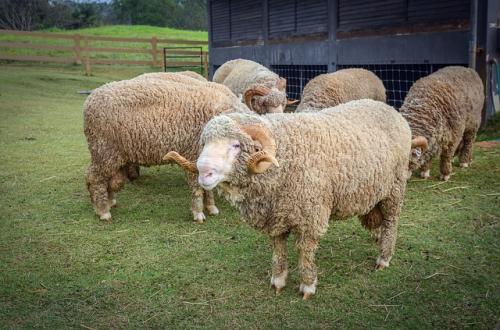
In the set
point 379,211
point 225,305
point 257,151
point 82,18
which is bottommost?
point 225,305

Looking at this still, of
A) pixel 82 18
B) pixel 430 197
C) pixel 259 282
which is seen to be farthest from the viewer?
pixel 82 18

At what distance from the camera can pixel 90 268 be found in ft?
14.1

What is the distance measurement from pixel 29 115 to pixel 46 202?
25.7ft

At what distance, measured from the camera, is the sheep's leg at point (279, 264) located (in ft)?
12.4

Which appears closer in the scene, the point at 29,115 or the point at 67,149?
the point at 67,149

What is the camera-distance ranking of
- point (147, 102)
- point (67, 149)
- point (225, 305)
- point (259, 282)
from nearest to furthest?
point (225, 305), point (259, 282), point (147, 102), point (67, 149)

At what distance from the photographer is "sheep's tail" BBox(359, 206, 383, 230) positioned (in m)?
4.26

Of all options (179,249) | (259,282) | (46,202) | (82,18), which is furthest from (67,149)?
(82,18)

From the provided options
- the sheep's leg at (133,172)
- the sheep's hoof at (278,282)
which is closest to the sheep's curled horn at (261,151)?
the sheep's hoof at (278,282)

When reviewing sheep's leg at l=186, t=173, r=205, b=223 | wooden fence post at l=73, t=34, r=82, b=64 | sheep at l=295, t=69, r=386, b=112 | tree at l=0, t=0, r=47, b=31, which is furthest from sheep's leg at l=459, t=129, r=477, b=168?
tree at l=0, t=0, r=47, b=31

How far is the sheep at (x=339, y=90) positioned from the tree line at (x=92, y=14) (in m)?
42.6

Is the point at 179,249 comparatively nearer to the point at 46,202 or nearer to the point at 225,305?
the point at 225,305

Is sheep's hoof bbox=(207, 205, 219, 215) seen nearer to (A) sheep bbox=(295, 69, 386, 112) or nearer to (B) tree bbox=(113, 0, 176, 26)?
(A) sheep bbox=(295, 69, 386, 112)

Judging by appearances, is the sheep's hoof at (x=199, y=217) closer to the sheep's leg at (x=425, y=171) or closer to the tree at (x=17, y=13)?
the sheep's leg at (x=425, y=171)
